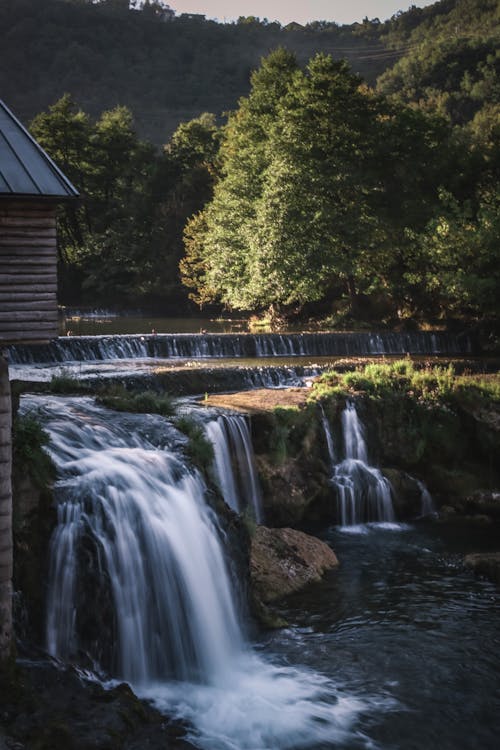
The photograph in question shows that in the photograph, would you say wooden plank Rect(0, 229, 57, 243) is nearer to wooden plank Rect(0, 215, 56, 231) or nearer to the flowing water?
wooden plank Rect(0, 215, 56, 231)

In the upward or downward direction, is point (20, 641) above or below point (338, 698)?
above

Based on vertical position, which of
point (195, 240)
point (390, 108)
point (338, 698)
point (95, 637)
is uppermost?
point (390, 108)

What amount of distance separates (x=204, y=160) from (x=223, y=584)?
5992 centimetres

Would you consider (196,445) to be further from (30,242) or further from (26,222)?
(26,222)

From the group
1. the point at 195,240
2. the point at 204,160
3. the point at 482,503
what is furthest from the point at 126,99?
the point at 482,503

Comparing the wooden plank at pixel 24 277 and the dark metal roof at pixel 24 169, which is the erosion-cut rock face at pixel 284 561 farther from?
the dark metal roof at pixel 24 169

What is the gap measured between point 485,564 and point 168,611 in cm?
709

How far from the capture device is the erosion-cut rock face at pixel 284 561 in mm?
15844

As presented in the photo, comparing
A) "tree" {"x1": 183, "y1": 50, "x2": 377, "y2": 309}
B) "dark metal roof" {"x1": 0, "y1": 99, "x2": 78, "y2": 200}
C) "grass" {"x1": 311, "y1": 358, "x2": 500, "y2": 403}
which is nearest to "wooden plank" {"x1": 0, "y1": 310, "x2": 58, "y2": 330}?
"dark metal roof" {"x1": 0, "y1": 99, "x2": 78, "y2": 200}

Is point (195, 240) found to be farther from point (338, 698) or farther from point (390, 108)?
point (338, 698)

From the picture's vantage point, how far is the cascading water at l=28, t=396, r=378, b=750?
11492 mm

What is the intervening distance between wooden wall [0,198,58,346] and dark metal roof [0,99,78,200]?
0.36m

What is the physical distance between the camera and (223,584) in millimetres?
13977

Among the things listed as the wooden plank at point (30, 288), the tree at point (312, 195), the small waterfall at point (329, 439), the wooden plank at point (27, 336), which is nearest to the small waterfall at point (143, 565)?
the wooden plank at point (27, 336)
